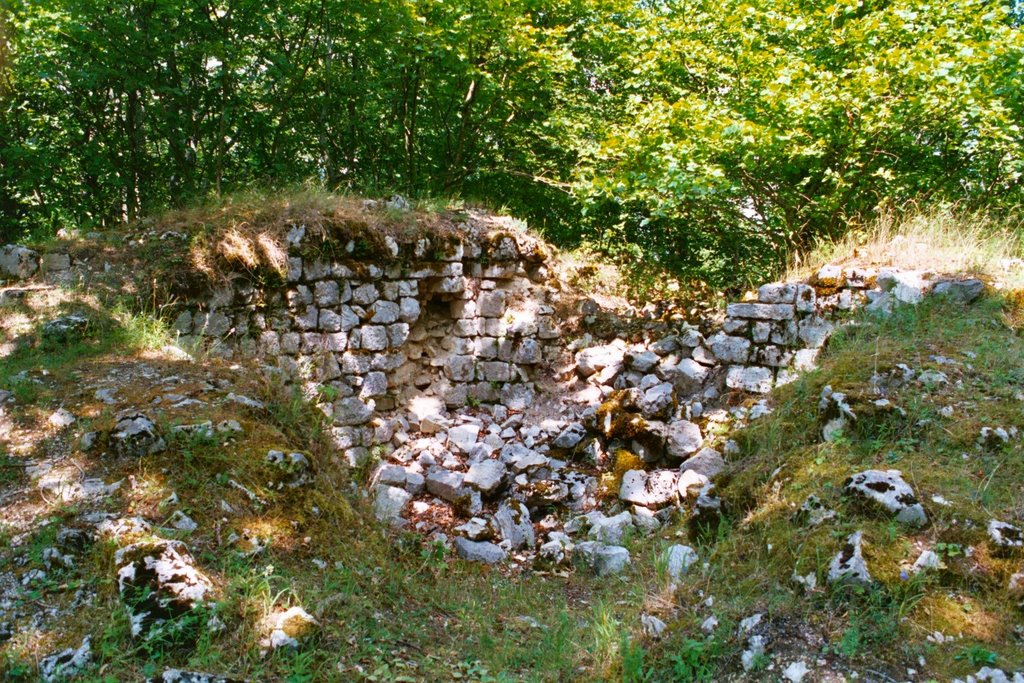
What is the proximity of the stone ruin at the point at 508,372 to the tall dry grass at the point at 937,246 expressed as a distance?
305 mm

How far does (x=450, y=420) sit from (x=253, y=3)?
464 centimetres

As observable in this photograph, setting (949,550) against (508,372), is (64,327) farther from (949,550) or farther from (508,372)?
(949,550)

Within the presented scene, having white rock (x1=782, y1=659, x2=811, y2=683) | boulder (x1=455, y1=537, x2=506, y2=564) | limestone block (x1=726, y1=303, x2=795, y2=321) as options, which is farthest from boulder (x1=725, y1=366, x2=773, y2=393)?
white rock (x1=782, y1=659, x2=811, y2=683)

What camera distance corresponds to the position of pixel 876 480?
3535mm

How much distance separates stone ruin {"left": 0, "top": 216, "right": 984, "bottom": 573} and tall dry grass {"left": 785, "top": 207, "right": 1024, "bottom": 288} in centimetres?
31

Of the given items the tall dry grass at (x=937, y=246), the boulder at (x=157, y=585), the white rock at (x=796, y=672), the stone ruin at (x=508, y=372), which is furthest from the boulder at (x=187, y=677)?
the tall dry grass at (x=937, y=246)

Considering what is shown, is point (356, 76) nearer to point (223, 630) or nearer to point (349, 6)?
point (349, 6)

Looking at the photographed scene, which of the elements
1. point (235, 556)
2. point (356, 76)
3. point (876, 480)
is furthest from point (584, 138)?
point (235, 556)

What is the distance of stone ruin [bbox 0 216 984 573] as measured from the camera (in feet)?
17.6

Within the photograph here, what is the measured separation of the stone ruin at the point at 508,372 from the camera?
5363 millimetres

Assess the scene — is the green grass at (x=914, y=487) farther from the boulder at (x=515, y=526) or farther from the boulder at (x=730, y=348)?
the boulder at (x=515, y=526)

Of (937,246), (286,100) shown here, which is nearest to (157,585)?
(937,246)

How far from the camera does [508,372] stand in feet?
24.6

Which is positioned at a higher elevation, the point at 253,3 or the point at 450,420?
the point at 253,3
